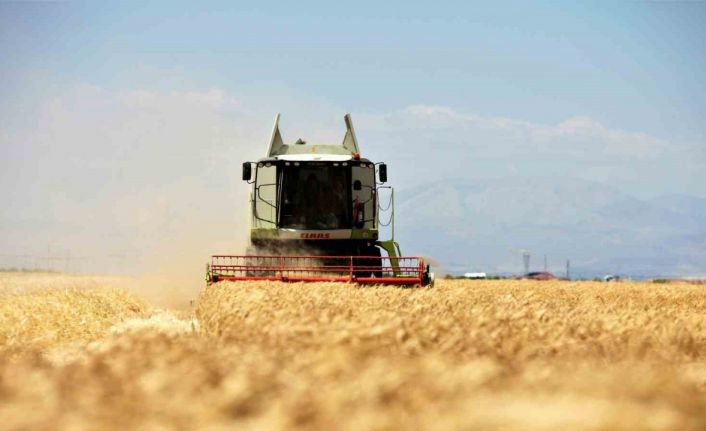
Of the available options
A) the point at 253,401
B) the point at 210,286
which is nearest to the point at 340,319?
the point at 253,401

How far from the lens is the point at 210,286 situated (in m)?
18.7

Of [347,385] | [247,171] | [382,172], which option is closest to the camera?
[347,385]

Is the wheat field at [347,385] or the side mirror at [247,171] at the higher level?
the side mirror at [247,171]

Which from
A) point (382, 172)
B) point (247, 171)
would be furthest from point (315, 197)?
point (382, 172)

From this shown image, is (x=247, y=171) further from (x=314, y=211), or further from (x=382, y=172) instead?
(x=382, y=172)

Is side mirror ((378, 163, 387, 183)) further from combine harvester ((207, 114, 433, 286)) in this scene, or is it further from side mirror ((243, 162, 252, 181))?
side mirror ((243, 162, 252, 181))

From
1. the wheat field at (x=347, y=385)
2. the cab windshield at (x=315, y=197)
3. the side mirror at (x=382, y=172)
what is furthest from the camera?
the cab windshield at (x=315, y=197)

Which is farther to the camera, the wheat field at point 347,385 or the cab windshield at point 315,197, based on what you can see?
the cab windshield at point 315,197

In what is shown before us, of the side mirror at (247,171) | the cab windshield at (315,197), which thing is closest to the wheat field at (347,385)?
the side mirror at (247,171)

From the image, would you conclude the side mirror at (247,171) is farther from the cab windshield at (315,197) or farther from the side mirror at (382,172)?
the side mirror at (382,172)

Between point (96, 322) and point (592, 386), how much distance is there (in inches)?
527

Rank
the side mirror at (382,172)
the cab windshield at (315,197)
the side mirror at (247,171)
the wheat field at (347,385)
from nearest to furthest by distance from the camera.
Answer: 1. the wheat field at (347,385)
2. the side mirror at (382,172)
3. the side mirror at (247,171)
4. the cab windshield at (315,197)

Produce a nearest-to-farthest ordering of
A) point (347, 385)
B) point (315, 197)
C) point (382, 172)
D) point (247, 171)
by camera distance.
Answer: point (347, 385)
point (382, 172)
point (247, 171)
point (315, 197)

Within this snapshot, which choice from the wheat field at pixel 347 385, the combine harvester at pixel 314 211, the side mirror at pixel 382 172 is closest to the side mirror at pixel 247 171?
the combine harvester at pixel 314 211
